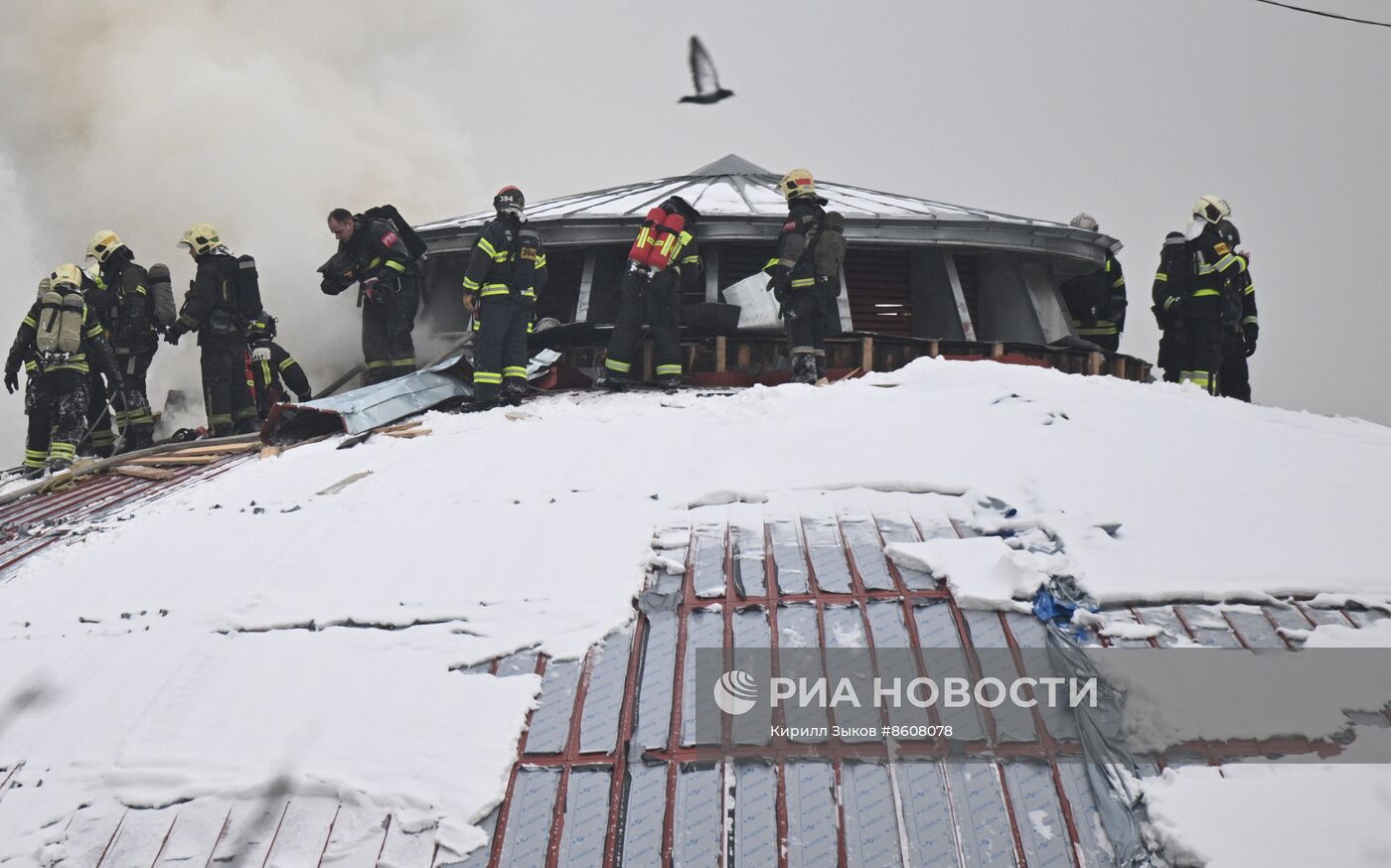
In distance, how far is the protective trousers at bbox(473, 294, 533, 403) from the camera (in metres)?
8.18

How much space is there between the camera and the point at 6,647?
473 centimetres

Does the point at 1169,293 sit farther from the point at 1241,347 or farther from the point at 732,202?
the point at 732,202

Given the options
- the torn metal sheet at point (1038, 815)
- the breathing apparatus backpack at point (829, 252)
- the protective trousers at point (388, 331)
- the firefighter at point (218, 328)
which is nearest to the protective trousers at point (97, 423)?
the firefighter at point (218, 328)

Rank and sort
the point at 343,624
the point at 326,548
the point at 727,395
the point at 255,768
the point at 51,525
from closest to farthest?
the point at 255,768 < the point at 343,624 < the point at 326,548 < the point at 51,525 < the point at 727,395

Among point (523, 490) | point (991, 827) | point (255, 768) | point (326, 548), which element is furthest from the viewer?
point (523, 490)

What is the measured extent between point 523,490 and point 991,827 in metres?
3.11

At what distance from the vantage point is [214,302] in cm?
917

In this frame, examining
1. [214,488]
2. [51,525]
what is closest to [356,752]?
[214,488]

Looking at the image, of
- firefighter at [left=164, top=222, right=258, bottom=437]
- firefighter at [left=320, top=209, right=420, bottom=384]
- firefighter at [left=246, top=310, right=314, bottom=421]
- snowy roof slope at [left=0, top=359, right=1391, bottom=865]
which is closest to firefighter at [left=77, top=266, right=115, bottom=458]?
firefighter at [left=164, top=222, right=258, bottom=437]

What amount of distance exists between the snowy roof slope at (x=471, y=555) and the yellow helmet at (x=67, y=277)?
3.35 m

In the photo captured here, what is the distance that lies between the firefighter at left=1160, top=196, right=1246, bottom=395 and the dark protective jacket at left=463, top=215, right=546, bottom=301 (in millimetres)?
5213

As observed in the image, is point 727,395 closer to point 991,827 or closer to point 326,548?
point 326,548

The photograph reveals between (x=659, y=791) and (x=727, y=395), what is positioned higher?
(x=727, y=395)

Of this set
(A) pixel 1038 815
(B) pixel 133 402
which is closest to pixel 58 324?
(B) pixel 133 402
